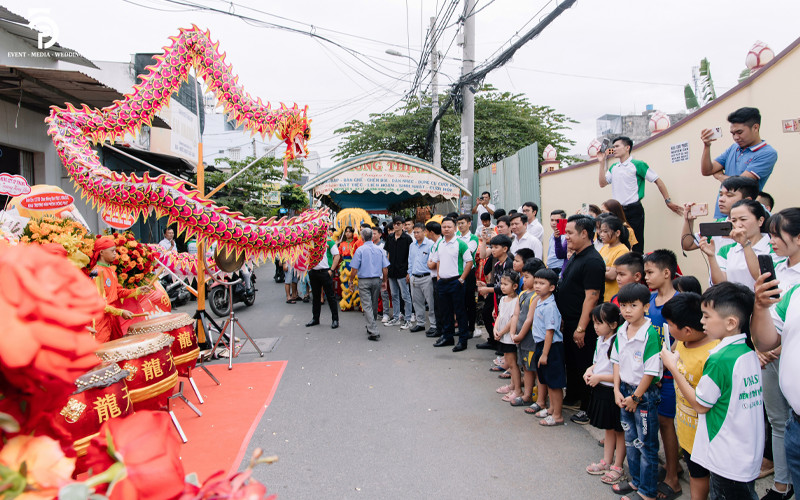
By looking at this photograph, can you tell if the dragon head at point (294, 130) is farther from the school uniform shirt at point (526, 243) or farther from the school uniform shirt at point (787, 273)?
the school uniform shirt at point (787, 273)

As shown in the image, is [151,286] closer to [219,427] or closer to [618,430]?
[219,427]

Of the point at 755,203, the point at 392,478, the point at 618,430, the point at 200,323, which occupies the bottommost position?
the point at 392,478

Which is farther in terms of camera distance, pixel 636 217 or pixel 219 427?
pixel 636 217

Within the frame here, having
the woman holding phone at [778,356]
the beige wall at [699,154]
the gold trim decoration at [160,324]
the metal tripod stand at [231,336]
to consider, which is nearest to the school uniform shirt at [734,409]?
the woman holding phone at [778,356]

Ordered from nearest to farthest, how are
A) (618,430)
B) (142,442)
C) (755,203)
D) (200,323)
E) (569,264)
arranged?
(142,442), (755,203), (618,430), (569,264), (200,323)

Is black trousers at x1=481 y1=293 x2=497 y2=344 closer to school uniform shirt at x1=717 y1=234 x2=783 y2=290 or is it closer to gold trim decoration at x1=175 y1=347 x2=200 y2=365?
school uniform shirt at x1=717 y1=234 x2=783 y2=290

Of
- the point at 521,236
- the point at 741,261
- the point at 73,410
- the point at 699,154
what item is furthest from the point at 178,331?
the point at 699,154

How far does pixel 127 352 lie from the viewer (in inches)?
129

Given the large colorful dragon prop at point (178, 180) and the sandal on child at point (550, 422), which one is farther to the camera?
the large colorful dragon prop at point (178, 180)

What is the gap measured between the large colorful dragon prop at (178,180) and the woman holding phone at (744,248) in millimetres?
3596

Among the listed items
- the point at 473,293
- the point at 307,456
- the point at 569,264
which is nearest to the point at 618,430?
the point at 569,264

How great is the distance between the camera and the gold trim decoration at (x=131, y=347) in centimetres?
321

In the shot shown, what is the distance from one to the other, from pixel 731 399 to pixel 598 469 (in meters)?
1.33

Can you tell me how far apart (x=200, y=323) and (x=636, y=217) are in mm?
5539
